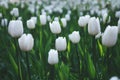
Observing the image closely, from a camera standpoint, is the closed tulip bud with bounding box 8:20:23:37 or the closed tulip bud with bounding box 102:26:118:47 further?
the closed tulip bud with bounding box 8:20:23:37

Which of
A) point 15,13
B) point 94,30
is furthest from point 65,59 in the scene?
point 15,13

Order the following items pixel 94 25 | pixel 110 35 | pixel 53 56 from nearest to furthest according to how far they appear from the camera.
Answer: pixel 110 35
pixel 53 56
pixel 94 25

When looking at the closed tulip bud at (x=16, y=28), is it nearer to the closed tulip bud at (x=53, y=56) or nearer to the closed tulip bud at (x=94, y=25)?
the closed tulip bud at (x=53, y=56)

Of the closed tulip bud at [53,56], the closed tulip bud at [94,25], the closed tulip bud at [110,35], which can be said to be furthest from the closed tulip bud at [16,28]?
the closed tulip bud at [110,35]

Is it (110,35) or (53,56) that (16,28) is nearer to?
(53,56)

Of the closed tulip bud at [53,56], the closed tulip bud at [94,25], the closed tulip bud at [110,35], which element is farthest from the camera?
the closed tulip bud at [94,25]

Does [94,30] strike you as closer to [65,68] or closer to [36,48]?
[65,68]

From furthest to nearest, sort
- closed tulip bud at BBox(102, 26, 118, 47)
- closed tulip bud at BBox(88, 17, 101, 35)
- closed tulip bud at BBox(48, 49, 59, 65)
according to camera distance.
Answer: closed tulip bud at BBox(88, 17, 101, 35) → closed tulip bud at BBox(48, 49, 59, 65) → closed tulip bud at BBox(102, 26, 118, 47)

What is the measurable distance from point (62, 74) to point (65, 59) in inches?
33.0

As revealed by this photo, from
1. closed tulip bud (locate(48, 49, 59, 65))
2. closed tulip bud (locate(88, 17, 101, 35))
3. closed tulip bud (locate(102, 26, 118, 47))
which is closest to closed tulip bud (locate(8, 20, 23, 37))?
closed tulip bud (locate(48, 49, 59, 65))

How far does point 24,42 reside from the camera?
2.43 m

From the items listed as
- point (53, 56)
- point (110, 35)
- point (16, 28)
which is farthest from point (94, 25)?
point (16, 28)

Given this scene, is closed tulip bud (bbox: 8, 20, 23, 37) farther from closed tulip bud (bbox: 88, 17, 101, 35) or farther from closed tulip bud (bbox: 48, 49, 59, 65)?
closed tulip bud (bbox: 88, 17, 101, 35)

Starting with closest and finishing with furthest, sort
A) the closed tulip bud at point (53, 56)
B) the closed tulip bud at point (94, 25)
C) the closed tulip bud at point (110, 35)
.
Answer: the closed tulip bud at point (110, 35)
the closed tulip bud at point (53, 56)
the closed tulip bud at point (94, 25)
